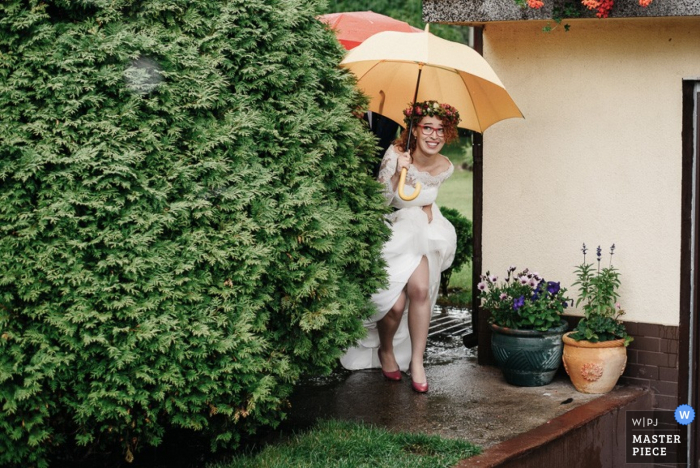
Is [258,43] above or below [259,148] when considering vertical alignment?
above

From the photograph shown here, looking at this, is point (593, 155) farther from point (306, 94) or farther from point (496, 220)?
point (306, 94)

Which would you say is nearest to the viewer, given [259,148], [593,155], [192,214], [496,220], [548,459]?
[192,214]


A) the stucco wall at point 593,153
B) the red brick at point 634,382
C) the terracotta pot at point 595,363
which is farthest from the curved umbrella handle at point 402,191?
the red brick at point 634,382

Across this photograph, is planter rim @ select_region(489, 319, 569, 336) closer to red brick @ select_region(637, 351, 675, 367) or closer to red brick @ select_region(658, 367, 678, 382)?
red brick @ select_region(637, 351, 675, 367)

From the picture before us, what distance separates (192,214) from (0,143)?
0.90 meters

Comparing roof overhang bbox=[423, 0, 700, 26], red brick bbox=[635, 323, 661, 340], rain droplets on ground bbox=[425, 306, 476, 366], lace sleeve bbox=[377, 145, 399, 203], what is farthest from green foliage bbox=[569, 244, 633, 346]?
roof overhang bbox=[423, 0, 700, 26]

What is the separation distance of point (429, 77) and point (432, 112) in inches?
18.4

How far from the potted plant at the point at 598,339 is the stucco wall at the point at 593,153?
0.17 m

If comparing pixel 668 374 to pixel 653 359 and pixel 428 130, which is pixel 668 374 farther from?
pixel 428 130

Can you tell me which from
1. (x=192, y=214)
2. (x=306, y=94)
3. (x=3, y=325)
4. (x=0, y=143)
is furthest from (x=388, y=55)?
(x=3, y=325)

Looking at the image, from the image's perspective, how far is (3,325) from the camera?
384 cm

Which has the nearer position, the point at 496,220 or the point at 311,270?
the point at 311,270

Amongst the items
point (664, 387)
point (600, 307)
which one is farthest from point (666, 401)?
point (600, 307)

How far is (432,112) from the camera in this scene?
6035 millimetres
